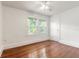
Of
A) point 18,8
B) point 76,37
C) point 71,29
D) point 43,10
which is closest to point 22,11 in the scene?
point 18,8

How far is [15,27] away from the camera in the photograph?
10.4ft

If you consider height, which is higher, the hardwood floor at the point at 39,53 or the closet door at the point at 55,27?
the closet door at the point at 55,27

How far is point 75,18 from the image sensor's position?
3.09 meters

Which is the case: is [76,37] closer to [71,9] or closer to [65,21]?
[65,21]

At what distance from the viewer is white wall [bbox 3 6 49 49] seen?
2.93 meters

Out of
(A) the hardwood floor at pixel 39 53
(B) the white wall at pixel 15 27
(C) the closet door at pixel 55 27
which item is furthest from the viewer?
(C) the closet door at pixel 55 27

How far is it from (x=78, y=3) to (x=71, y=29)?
1.16 metres

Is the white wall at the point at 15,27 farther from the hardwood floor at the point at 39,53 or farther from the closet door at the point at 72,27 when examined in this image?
the closet door at the point at 72,27

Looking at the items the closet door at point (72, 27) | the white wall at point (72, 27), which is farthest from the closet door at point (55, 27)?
the closet door at point (72, 27)

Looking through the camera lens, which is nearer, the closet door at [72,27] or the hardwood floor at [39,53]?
the hardwood floor at [39,53]

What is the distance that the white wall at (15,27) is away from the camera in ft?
9.61

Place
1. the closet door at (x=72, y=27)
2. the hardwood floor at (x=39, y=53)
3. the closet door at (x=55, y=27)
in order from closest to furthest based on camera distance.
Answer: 1. the hardwood floor at (x=39, y=53)
2. the closet door at (x=72, y=27)
3. the closet door at (x=55, y=27)

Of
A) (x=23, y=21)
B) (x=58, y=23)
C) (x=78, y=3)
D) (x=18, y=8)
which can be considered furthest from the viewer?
(x=58, y=23)

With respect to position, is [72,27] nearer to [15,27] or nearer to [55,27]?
[55,27]
